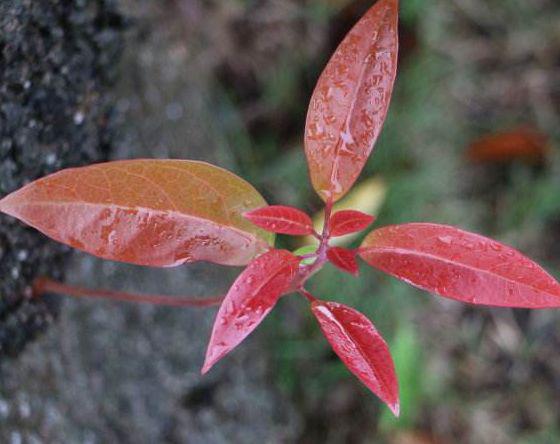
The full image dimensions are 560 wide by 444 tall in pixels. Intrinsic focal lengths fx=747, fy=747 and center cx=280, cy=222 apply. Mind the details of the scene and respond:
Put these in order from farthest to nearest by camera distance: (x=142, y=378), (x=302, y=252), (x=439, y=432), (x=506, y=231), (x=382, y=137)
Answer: (x=506, y=231)
(x=439, y=432)
(x=382, y=137)
(x=142, y=378)
(x=302, y=252)

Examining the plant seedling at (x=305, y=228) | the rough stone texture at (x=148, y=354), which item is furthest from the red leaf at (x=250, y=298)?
the rough stone texture at (x=148, y=354)

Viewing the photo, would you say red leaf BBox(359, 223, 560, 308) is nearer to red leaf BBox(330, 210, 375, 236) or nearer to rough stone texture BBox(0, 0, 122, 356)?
red leaf BBox(330, 210, 375, 236)

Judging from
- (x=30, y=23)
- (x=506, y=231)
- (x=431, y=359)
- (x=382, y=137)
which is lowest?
(x=431, y=359)

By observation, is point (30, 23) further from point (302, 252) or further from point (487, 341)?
point (487, 341)

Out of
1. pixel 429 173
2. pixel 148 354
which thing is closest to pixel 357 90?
pixel 148 354

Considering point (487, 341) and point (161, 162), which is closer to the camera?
point (161, 162)

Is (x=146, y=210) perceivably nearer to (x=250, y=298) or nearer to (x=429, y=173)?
(x=250, y=298)

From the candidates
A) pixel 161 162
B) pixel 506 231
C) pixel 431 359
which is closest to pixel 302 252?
pixel 161 162
